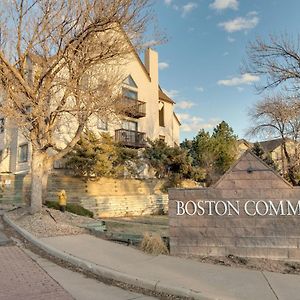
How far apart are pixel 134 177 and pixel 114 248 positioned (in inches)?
754

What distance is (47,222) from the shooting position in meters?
12.0

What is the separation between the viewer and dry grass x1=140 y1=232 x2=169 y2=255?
8180 mm

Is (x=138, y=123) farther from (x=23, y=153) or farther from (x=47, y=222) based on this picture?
(x=47, y=222)

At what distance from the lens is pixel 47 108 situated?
1378cm

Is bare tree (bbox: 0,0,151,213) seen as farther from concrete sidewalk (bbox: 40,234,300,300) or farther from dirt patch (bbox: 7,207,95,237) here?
concrete sidewalk (bbox: 40,234,300,300)

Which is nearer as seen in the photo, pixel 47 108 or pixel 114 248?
pixel 114 248

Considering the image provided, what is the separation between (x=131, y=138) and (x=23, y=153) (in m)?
8.67

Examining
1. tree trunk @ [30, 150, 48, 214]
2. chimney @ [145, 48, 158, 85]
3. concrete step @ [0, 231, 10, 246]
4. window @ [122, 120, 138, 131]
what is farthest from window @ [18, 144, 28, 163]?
concrete step @ [0, 231, 10, 246]

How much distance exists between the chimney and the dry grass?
2851 centimetres

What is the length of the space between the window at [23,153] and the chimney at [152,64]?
1447 centimetres

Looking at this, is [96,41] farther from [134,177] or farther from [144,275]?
[134,177]

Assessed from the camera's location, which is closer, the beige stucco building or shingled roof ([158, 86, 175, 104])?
the beige stucco building

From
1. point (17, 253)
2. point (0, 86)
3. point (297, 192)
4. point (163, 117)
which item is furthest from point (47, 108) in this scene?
point (163, 117)

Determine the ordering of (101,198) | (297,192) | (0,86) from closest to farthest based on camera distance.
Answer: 1. (297,192)
2. (0,86)
3. (101,198)
